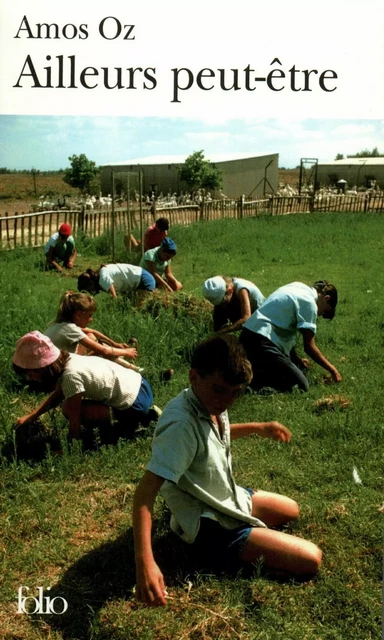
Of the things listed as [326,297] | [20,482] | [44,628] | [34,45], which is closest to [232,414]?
[326,297]

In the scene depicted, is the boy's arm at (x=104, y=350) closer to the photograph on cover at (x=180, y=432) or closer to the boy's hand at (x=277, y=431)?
the photograph on cover at (x=180, y=432)

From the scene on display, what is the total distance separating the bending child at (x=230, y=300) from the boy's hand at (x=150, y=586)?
3.12 meters

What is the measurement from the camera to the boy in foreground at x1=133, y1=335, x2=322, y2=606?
2.03 metres

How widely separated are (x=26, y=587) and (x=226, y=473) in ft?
2.95

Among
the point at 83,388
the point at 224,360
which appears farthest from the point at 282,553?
the point at 83,388

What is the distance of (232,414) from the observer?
3910mm

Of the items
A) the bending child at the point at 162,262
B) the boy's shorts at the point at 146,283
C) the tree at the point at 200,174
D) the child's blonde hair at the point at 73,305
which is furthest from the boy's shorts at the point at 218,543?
the tree at the point at 200,174

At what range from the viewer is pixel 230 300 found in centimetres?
503

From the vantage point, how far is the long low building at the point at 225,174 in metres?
28.8

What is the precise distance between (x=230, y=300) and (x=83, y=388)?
2.01 m

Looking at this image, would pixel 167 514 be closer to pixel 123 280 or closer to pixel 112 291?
pixel 112 291

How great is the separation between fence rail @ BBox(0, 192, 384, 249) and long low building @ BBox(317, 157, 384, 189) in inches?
674

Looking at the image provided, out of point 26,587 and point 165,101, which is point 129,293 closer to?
point 165,101

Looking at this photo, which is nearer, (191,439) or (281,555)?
(191,439)
